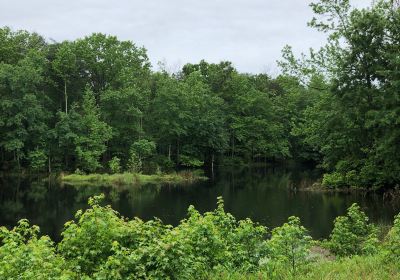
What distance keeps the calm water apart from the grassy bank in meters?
2.38

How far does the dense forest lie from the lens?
93.6ft

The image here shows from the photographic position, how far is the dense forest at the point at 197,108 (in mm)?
28516

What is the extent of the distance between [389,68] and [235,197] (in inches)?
564

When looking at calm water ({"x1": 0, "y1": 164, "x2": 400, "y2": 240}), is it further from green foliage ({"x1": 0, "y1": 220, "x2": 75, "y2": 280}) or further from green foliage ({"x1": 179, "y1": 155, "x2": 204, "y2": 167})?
green foliage ({"x1": 0, "y1": 220, "x2": 75, "y2": 280})

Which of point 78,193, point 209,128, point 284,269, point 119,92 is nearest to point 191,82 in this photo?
point 209,128

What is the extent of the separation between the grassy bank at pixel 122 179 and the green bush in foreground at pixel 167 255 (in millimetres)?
33646

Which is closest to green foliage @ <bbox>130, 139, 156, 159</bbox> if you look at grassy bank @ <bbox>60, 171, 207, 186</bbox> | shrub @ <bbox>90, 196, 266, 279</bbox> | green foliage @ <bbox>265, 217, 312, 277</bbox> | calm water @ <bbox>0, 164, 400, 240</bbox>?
grassy bank @ <bbox>60, 171, 207, 186</bbox>

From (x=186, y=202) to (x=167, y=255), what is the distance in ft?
78.6

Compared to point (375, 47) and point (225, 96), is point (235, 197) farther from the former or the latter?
point (225, 96)

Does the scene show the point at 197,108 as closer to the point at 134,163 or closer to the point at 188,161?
the point at 188,161

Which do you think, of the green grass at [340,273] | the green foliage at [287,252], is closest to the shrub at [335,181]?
the green foliage at [287,252]

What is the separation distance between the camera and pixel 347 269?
795 cm

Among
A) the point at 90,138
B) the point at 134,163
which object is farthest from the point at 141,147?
the point at 90,138

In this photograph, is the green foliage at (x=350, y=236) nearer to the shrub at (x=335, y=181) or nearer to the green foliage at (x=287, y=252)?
the green foliage at (x=287, y=252)
